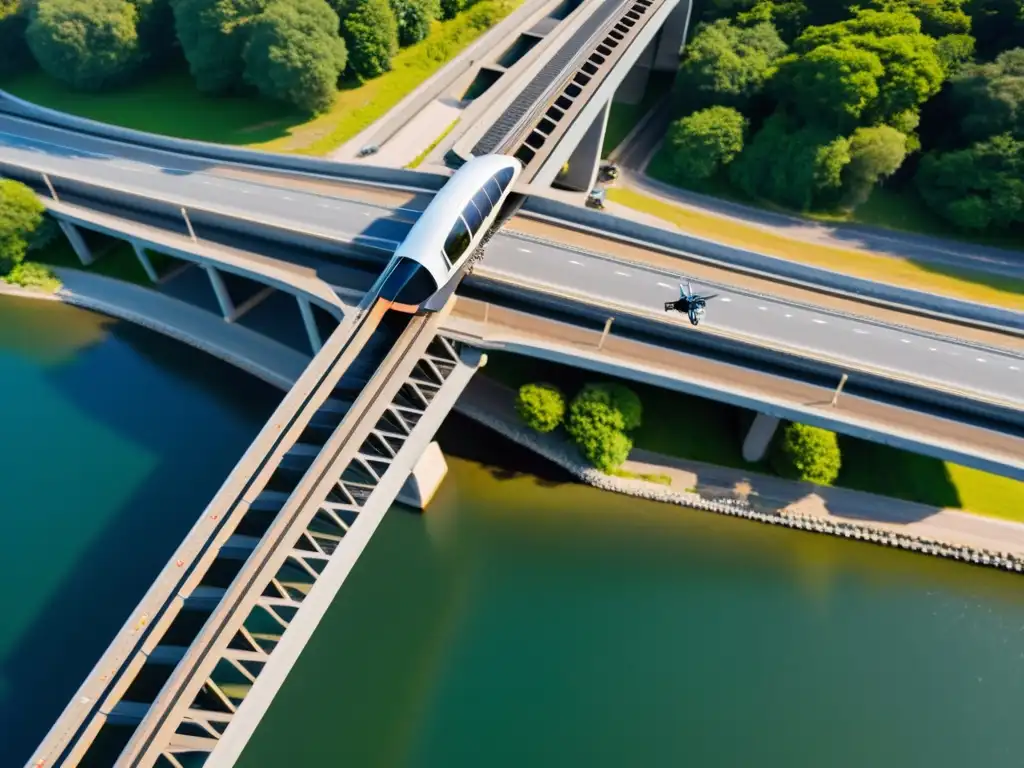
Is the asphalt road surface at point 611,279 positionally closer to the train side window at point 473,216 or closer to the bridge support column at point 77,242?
the train side window at point 473,216

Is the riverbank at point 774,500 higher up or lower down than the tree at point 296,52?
lower down

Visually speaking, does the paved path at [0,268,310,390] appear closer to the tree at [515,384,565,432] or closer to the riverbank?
the riverbank

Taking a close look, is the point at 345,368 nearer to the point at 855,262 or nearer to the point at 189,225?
the point at 189,225

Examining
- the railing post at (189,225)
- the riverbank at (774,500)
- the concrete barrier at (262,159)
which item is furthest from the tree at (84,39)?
the riverbank at (774,500)

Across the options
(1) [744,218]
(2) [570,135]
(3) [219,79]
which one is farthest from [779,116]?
(3) [219,79]

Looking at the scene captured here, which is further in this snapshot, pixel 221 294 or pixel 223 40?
pixel 223 40

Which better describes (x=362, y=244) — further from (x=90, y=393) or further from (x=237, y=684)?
(x=237, y=684)

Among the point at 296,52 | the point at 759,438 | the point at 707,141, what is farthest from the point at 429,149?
the point at 759,438
